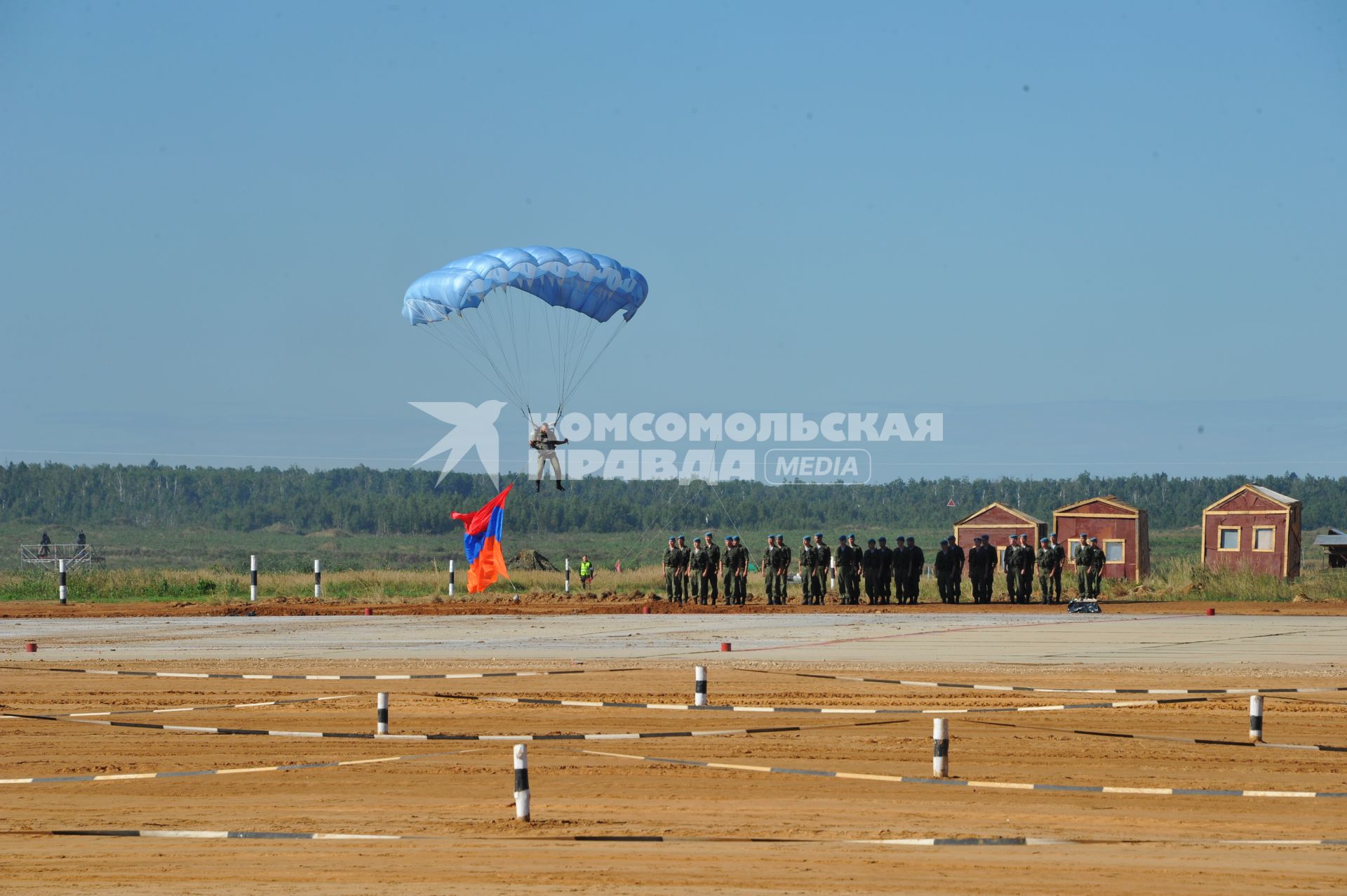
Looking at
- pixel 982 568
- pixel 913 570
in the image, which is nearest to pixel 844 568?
pixel 913 570

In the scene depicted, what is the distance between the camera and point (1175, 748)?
12.3 meters

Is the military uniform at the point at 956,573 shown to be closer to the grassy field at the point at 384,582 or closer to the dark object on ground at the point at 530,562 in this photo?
the grassy field at the point at 384,582

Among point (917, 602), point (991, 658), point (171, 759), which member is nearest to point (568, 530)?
point (917, 602)

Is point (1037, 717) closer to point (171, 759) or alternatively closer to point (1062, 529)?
point (171, 759)

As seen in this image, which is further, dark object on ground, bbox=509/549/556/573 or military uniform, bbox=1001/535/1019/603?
dark object on ground, bbox=509/549/556/573

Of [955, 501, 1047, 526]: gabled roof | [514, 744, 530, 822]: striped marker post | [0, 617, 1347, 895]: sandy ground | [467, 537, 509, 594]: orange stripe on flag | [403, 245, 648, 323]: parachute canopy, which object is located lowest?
[0, 617, 1347, 895]: sandy ground

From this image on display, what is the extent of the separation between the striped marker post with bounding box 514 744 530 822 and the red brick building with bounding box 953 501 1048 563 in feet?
103

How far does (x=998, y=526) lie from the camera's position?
40.9m

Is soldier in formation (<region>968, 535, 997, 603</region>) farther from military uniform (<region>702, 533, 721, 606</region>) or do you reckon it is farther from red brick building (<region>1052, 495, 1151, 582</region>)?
red brick building (<region>1052, 495, 1151, 582</region>)

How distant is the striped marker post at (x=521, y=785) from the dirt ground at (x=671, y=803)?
4.5 inches

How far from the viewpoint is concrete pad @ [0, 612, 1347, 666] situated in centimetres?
2009

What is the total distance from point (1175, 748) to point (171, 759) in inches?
319

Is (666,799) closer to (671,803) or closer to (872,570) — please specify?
(671,803)

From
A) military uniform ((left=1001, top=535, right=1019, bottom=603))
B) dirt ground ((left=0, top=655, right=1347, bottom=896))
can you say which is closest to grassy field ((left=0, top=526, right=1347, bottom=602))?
military uniform ((left=1001, top=535, right=1019, bottom=603))
